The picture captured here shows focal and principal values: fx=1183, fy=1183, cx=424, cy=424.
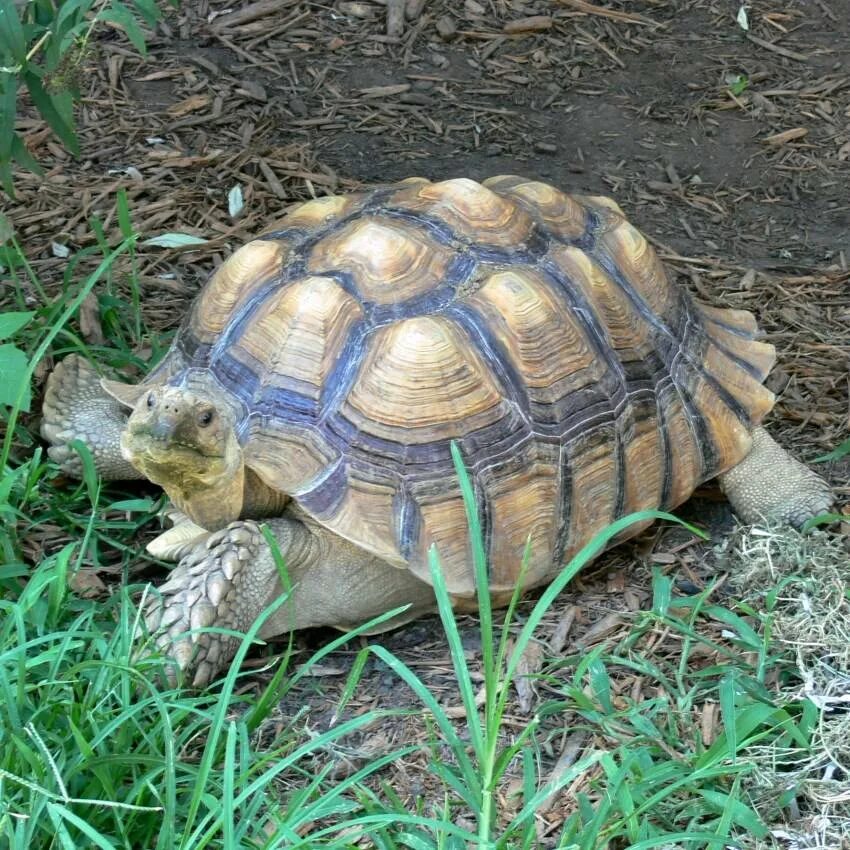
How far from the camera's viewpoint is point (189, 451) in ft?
9.41

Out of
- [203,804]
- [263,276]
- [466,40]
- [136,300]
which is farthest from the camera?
[466,40]

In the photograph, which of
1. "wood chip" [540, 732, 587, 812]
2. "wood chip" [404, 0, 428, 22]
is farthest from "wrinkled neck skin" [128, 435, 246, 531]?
"wood chip" [404, 0, 428, 22]

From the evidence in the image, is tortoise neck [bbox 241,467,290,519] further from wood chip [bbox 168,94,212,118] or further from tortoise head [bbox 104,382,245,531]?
wood chip [bbox 168,94,212,118]

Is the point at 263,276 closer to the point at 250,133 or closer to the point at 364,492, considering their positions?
the point at 364,492

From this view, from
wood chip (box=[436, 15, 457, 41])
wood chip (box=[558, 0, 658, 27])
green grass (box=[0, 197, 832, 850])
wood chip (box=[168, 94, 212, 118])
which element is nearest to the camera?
green grass (box=[0, 197, 832, 850])

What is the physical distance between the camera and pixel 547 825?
258 cm

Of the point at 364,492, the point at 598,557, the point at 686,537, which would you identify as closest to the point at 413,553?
the point at 364,492

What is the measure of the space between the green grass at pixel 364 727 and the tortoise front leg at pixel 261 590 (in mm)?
100

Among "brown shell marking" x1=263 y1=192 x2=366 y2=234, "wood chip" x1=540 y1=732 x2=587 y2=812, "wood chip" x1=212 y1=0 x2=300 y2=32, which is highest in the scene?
"brown shell marking" x1=263 y1=192 x2=366 y2=234

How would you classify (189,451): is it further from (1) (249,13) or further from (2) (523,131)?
(1) (249,13)

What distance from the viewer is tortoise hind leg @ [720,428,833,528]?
3604 millimetres

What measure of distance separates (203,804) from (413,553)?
859 mm

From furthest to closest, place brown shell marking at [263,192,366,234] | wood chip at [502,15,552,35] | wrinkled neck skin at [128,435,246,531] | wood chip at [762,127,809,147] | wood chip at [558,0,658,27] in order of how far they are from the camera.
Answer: wood chip at [558,0,658,27] → wood chip at [502,15,552,35] → wood chip at [762,127,809,147] → brown shell marking at [263,192,366,234] → wrinkled neck skin at [128,435,246,531]

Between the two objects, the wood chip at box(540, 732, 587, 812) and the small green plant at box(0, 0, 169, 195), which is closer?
the wood chip at box(540, 732, 587, 812)
